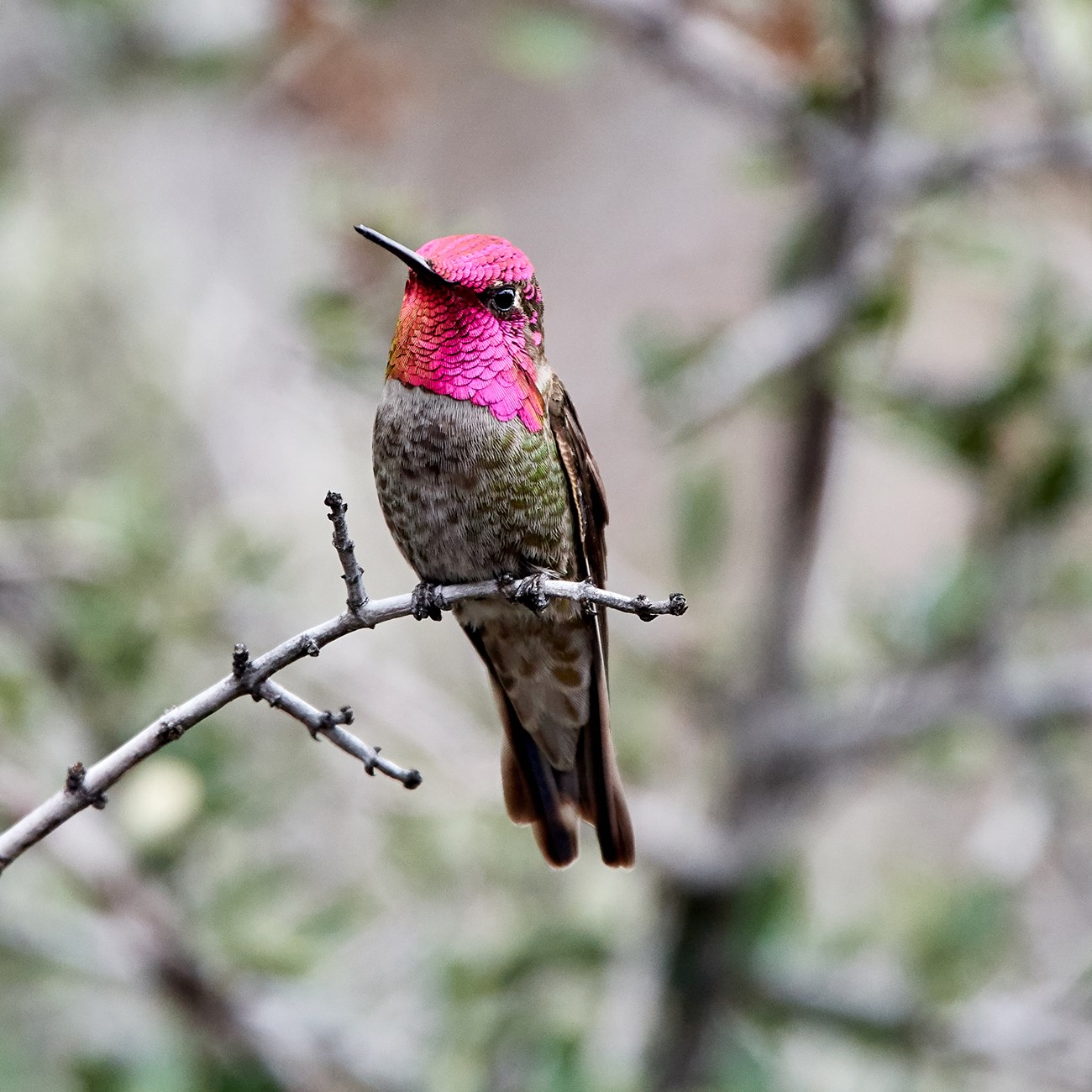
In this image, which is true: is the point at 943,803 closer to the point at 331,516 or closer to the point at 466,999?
the point at 466,999

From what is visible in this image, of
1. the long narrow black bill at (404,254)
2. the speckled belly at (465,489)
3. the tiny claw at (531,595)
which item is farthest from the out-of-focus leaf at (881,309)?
the long narrow black bill at (404,254)

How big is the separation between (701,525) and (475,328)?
192 centimetres

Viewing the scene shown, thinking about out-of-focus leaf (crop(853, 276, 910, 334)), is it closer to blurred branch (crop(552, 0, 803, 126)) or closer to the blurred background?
the blurred background

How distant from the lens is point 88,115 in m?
4.39

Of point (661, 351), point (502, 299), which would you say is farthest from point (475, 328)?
point (661, 351)

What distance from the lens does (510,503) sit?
64.6 inches

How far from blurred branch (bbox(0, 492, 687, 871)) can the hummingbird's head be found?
0.96 ft

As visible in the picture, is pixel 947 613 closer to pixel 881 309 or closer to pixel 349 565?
pixel 881 309

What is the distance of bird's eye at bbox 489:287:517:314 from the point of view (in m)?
1.40

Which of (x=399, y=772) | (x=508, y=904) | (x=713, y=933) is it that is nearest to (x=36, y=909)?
(x=508, y=904)

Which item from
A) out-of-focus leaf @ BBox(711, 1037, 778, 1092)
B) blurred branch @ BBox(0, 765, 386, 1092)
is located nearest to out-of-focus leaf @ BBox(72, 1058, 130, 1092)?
blurred branch @ BBox(0, 765, 386, 1092)

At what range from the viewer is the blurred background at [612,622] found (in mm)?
2846

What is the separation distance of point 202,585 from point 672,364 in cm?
105

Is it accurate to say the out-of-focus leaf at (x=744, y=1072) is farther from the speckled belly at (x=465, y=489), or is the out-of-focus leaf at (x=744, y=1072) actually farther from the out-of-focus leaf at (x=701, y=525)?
the speckled belly at (x=465, y=489)
